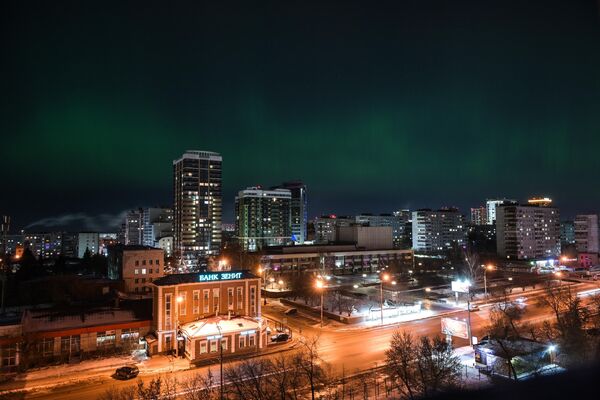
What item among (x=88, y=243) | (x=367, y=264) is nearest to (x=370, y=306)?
(x=367, y=264)

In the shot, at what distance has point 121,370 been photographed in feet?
61.3

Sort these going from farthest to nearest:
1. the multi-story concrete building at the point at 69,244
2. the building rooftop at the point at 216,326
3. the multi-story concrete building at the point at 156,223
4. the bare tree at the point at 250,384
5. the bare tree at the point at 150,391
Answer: the multi-story concrete building at the point at 69,244, the multi-story concrete building at the point at 156,223, the building rooftop at the point at 216,326, the bare tree at the point at 150,391, the bare tree at the point at 250,384

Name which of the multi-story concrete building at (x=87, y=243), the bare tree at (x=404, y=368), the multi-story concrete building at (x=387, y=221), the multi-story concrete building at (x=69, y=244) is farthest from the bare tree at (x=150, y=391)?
the multi-story concrete building at (x=387, y=221)

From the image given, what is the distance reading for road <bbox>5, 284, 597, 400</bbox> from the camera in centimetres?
1747

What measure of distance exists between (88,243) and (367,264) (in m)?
86.3

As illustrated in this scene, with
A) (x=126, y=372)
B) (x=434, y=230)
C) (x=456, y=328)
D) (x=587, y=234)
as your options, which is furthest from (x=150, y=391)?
(x=434, y=230)

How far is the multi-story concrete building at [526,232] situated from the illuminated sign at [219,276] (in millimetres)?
68886

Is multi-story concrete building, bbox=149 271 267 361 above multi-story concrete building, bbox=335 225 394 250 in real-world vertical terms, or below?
below

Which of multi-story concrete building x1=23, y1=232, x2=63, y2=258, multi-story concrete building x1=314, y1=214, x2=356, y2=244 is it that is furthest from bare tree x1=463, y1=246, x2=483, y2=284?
multi-story concrete building x1=23, y1=232, x2=63, y2=258

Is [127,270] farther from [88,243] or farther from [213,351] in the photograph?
[88,243]

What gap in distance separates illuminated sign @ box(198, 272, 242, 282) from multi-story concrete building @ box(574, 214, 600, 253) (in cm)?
6919

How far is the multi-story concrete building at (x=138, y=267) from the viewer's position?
144ft

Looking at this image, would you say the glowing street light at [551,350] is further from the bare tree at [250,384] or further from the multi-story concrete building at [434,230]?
the multi-story concrete building at [434,230]

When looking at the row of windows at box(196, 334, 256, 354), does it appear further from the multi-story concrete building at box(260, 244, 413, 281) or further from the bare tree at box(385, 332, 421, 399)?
the multi-story concrete building at box(260, 244, 413, 281)
